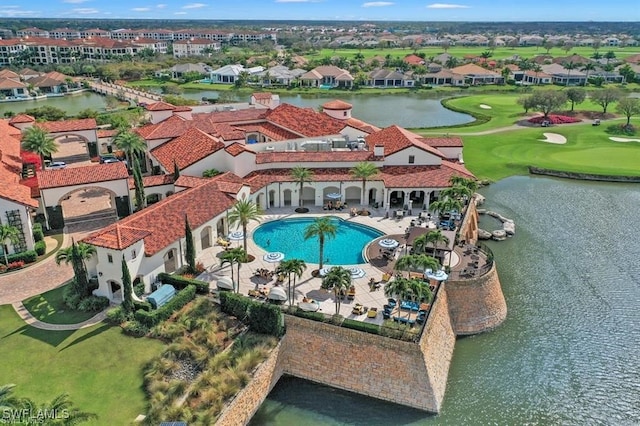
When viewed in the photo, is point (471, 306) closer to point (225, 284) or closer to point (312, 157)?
point (225, 284)

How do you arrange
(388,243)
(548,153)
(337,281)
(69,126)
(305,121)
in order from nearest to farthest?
1. (337,281)
2. (388,243)
3. (305,121)
4. (69,126)
5. (548,153)

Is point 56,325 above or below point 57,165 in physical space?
below

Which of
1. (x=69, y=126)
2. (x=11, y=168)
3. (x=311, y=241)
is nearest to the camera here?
(x=311, y=241)

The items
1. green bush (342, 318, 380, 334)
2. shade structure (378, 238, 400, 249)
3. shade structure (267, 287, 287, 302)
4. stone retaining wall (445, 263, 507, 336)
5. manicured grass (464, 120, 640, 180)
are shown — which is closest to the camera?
green bush (342, 318, 380, 334)

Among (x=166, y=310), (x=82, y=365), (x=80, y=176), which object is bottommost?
(x=82, y=365)

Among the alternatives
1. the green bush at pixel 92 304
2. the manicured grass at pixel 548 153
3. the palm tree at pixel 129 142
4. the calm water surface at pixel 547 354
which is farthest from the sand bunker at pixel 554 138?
the green bush at pixel 92 304

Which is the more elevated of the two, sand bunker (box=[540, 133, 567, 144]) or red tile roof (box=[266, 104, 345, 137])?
red tile roof (box=[266, 104, 345, 137])

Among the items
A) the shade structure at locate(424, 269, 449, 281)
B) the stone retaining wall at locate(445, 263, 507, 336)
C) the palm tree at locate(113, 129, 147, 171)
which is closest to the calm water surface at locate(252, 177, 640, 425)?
the stone retaining wall at locate(445, 263, 507, 336)

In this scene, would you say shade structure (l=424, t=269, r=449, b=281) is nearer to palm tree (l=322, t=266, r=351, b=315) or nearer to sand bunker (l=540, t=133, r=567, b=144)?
palm tree (l=322, t=266, r=351, b=315)

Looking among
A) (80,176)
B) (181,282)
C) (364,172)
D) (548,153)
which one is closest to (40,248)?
(80,176)
